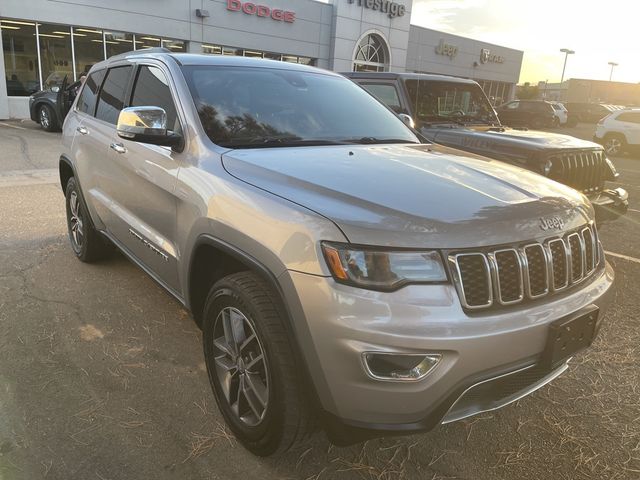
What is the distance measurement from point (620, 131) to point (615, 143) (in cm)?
44

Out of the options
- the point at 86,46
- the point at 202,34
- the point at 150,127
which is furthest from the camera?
the point at 202,34

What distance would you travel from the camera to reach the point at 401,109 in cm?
634

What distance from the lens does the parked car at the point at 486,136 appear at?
16.4 feet

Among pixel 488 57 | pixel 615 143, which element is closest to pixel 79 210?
pixel 615 143

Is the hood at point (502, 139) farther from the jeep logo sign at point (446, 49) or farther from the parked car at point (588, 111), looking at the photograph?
the parked car at point (588, 111)

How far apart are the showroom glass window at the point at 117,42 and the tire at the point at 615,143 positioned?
17.5 meters

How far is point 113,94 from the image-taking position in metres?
4.07

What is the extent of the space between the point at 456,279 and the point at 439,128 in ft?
14.5

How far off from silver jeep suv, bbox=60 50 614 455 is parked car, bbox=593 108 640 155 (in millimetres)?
16475

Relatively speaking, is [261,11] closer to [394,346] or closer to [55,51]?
[55,51]

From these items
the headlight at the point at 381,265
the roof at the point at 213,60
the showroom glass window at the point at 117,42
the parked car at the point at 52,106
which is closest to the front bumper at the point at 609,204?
the roof at the point at 213,60

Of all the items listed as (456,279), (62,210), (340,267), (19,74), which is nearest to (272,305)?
(340,267)

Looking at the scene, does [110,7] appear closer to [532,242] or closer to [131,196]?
[131,196]

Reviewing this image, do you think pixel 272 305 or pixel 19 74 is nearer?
pixel 272 305
